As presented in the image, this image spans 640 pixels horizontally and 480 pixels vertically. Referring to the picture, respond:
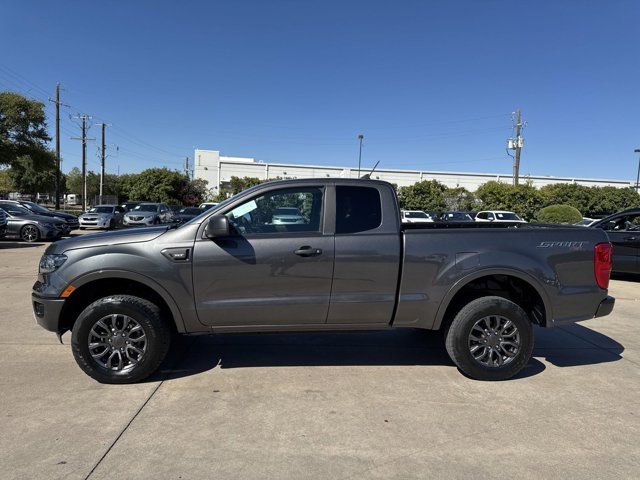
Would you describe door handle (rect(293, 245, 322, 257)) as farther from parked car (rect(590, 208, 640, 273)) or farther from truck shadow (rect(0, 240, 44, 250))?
truck shadow (rect(0, 240, 44, 250))

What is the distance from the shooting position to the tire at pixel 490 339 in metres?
4.44

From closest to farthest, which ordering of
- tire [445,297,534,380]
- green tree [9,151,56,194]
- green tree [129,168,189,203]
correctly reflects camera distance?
1. tire [445,297,534,380]
2. green tree [129,168,189,203]
3. green tree [9,151,56,194]

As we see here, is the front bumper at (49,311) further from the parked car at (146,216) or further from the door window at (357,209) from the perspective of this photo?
the parked car at (146,216)

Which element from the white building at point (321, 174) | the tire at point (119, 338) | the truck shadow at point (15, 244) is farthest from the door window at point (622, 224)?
the white building at point (321, 174)

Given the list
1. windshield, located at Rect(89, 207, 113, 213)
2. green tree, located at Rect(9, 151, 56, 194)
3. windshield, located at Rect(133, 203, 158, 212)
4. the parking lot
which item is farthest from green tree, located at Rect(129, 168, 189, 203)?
the parking lot

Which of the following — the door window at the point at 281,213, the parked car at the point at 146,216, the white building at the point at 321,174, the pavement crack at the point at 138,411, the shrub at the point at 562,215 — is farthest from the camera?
the white building at the point at 321,174

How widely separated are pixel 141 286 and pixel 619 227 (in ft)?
35.6

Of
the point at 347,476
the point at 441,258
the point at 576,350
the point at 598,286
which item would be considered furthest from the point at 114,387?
the point at 576,350

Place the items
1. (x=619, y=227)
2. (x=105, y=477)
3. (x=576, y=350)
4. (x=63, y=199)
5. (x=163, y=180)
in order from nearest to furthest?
(x=105, y=477), (x=576, y=350), (x=619, y=227), (x=163, y=180), (x=63, y=199)

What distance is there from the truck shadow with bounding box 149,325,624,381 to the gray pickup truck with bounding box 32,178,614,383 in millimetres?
579

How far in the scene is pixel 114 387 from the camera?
421cm

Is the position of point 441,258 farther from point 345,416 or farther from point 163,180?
point 163,180

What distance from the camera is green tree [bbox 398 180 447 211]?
41.3 metres

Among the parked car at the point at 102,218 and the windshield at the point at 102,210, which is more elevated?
the windshield at the point at 102,210
